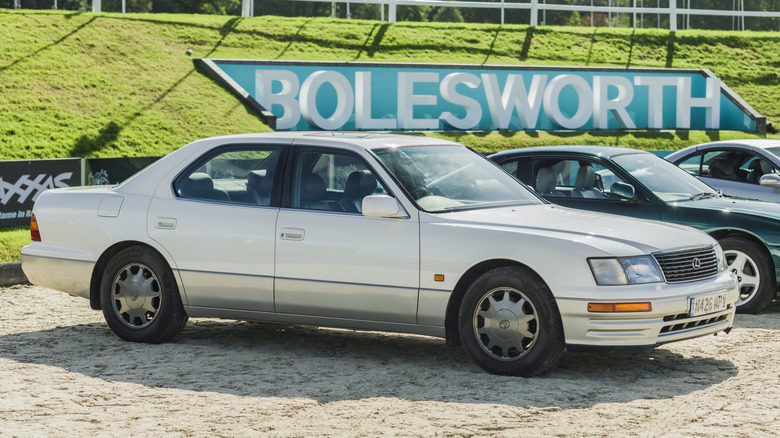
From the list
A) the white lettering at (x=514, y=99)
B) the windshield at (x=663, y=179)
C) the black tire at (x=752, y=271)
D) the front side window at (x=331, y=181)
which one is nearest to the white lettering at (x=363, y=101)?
the white lettering at (x=514, y=99)

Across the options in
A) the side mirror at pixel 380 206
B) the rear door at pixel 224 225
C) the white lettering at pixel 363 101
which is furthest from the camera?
the white lettering at pixel 363 101

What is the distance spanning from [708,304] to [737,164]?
5.86 metres

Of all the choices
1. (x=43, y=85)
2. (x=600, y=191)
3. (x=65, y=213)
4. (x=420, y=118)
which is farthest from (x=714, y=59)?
(x=65, y=213)

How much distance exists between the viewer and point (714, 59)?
1549 inches

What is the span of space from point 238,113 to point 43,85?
4.57m

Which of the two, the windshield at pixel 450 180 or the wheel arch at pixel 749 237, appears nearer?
the windshield at pixel 450 180

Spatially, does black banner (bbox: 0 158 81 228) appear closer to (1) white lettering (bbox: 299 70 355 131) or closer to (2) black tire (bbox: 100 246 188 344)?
(2) black tire (bbox: 100 246 188 344)

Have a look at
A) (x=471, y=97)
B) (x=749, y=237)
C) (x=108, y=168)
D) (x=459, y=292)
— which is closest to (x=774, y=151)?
(x=749, y=237)

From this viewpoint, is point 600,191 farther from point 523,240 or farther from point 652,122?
point 652,122

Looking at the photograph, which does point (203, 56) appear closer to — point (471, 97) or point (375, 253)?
point (471, 97)

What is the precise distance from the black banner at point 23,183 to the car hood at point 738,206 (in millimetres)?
8913

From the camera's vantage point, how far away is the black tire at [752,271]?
9953 millimetres

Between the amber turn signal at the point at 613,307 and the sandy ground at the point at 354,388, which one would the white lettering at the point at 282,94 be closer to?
the sandy ground at the point at 354,388

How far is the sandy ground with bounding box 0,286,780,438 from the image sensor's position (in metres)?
5.83
